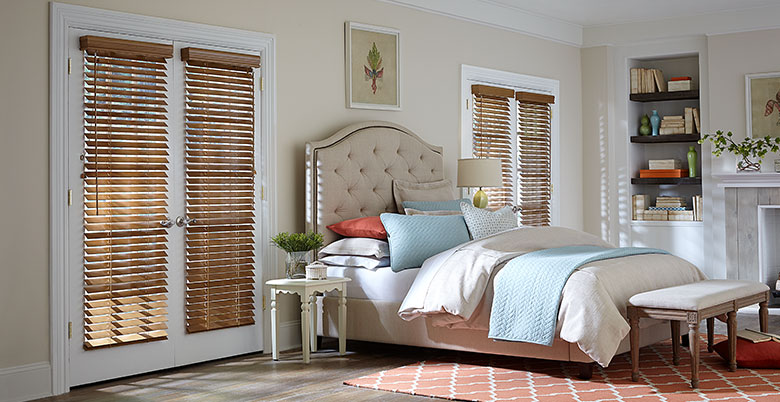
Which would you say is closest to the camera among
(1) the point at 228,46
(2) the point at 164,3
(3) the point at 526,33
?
(2) the point at 164,3

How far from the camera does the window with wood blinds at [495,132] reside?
6.64 meters

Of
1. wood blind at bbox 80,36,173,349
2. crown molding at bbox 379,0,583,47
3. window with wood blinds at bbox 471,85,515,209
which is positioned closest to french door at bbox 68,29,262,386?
wood blind at bbox 80,36,173,349

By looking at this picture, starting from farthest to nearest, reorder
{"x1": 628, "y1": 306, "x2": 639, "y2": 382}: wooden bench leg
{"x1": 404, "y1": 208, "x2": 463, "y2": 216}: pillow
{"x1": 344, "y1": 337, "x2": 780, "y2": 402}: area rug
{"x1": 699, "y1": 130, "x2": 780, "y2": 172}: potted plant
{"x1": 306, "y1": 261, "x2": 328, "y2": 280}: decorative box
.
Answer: {"x1": 699, "y1": 130, "x2": 780, "y2": 172}: potted plant
{"x1": 404, "y1": 208, "x2": 463, "y2": 216}: pillow
{"x1": 306, "y1": 261, "x2": 328, "y2": 280}: decorative box
{"x1": 628, "y1": 306, "x2": 639, "y2": 382}: wooden bench leg
{"x1": 344, "y1": 337, "x2": 780, "y2": 402}: area rug

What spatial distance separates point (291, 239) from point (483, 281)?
1177 mm

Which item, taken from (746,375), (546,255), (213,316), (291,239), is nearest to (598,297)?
(546,255)

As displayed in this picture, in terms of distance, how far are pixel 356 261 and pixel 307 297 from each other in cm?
48

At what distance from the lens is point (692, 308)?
385 cm

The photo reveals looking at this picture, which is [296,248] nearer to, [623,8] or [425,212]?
[425,212]

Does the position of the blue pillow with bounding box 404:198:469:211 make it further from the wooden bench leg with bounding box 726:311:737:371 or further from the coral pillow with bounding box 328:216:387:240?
the wooden bench leg with bounding box 726:311:737:371

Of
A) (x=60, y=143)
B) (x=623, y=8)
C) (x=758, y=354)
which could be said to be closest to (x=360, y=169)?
(x=60, y=143)

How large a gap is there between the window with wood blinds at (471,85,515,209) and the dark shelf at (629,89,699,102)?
1381 millimetres

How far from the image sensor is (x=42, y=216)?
13.3 feet

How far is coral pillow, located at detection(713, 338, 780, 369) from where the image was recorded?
170 inches

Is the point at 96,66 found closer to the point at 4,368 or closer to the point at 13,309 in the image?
the point at 13,309
